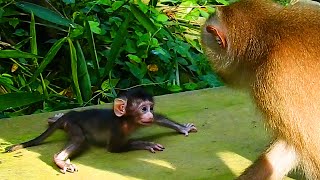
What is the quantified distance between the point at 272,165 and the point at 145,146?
0.69 metres

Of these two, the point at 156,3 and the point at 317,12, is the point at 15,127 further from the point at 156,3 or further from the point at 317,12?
the point at 156,3

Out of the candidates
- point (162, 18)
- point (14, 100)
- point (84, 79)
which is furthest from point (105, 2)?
point (14, 100)

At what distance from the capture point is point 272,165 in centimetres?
323

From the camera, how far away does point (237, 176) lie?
336 centimetres

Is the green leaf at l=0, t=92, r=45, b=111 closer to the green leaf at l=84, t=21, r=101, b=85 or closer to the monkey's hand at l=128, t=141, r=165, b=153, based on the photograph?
the green leaf at l=84, t=21, r=101, b=85

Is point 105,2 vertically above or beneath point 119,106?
above

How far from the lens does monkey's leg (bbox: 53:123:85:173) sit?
3406 mm

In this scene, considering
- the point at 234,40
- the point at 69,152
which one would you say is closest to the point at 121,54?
the point at 69,152

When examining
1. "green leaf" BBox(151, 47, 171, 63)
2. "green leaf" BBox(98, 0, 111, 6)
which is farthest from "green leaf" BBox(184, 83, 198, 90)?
"green leaf" BBox(98, 0, 111, 6)

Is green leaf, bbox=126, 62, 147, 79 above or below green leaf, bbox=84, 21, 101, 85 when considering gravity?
below

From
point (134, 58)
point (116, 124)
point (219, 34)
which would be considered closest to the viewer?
point (219, 34)

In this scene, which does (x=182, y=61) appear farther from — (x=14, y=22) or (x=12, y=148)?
(x=12, y=148)

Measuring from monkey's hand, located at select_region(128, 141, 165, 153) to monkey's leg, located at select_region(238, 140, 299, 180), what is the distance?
0.55 meters

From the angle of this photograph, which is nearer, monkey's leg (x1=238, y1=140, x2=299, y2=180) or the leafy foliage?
monkey's leg (x1=238, y1=140, x2=299, y2=180)
